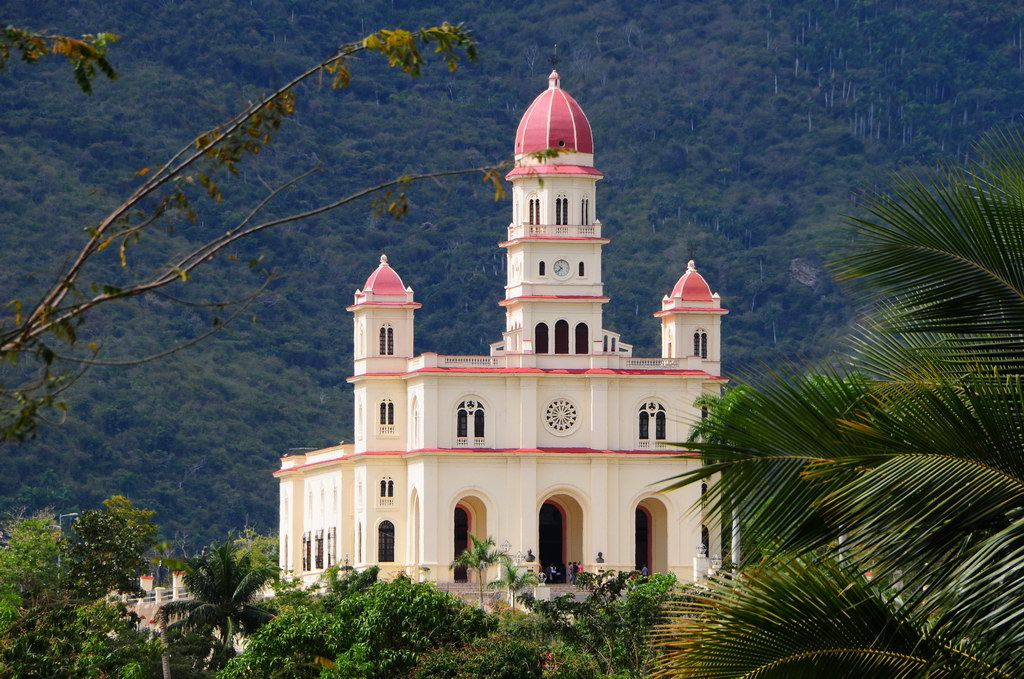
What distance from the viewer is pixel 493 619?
53.4 m

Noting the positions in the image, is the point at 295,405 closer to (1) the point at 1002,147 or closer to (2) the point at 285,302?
(2) the point at 285,302

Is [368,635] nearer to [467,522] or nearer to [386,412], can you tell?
[467,522]

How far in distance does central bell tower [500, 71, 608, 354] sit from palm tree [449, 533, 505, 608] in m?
9.35

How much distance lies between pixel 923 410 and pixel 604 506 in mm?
70244

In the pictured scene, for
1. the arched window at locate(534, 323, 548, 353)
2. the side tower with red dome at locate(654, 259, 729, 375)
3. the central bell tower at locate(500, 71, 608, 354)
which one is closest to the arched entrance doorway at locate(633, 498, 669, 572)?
the side tower with red dome at locate(654, 259, 729, 375)

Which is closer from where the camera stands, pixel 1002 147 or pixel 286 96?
pixel 286 96

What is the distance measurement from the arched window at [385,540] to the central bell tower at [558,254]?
7.82m

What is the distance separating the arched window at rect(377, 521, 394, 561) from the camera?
8575 cm

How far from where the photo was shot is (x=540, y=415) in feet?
283

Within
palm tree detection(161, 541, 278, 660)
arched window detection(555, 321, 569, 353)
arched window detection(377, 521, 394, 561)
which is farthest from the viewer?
arched window detection(555, 321, 569, 353)

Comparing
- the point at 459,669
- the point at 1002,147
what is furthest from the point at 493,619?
the point at 1002,147

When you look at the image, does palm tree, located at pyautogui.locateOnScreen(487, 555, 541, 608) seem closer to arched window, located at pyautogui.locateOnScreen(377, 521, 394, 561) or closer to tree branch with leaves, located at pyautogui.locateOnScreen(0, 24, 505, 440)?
arched window, located at pyautogui.locateOnScreen(377, 521, 394, 561)

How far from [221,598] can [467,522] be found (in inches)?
858

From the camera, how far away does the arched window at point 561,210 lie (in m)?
87.7
